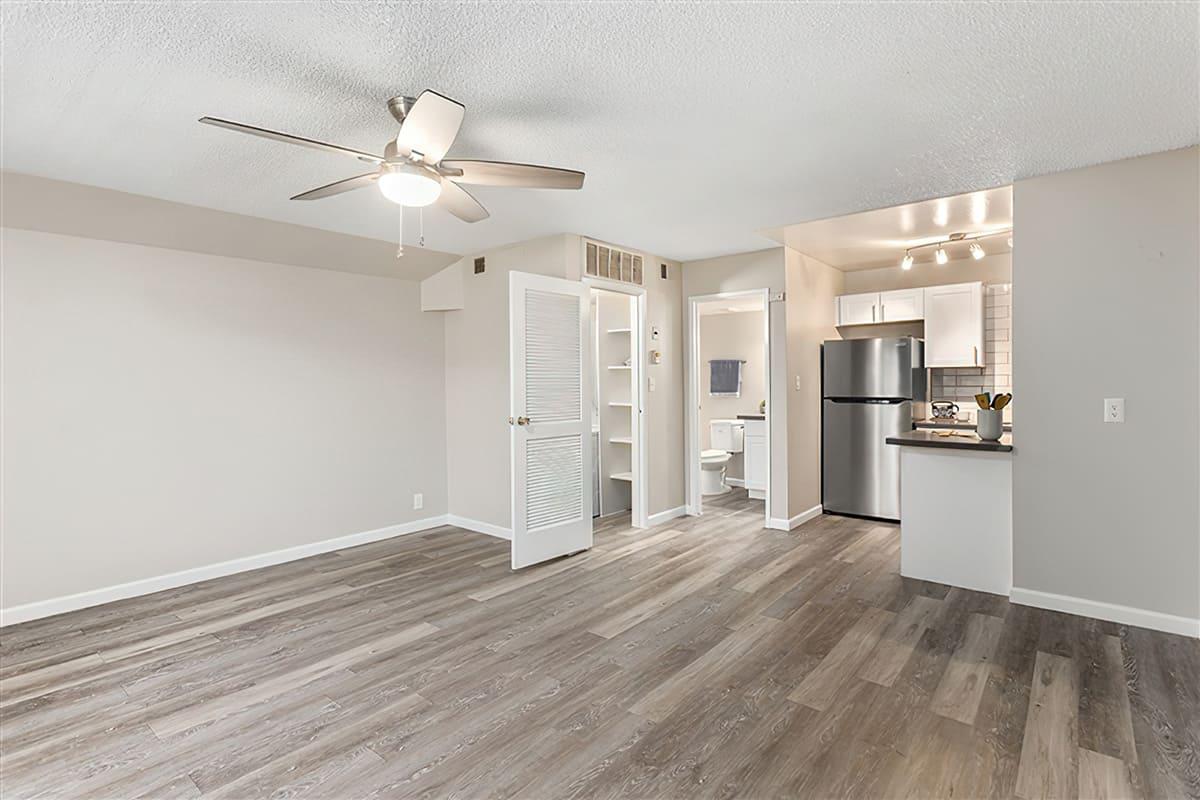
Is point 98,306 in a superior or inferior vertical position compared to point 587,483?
superior

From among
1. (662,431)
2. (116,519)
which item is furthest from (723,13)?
(116,519)

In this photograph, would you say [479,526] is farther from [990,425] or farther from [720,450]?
[990,425]

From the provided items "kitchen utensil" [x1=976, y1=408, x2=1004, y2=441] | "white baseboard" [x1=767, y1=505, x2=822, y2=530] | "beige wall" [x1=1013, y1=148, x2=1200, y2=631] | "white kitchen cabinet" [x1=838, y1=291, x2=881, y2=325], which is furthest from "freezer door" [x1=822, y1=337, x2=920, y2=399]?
"beige wall" [x1=1013, y1=148, x2=1200, y2=631]

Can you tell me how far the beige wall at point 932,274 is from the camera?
5344mm

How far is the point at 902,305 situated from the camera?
5.52m

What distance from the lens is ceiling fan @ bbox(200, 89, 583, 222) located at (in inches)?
79.2

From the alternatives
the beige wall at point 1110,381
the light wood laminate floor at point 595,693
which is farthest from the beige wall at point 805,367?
the beige wall at point 1110,381

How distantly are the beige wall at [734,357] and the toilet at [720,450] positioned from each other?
16cm

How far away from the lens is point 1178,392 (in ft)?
9.59

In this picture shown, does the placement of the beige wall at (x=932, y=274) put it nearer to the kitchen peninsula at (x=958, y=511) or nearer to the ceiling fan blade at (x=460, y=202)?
the kitchen peninsula at (x=958, y=511)

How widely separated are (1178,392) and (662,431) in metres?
3.37

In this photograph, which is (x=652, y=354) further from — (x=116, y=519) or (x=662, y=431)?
(x=116, y=519)

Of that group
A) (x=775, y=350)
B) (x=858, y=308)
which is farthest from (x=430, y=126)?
(x=858, y=308)

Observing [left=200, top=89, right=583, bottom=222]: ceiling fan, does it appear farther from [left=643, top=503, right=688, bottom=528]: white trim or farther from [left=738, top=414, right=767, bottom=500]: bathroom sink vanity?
[left=738, top=414, right=767, bottom=500]: bathroom sink vanity
